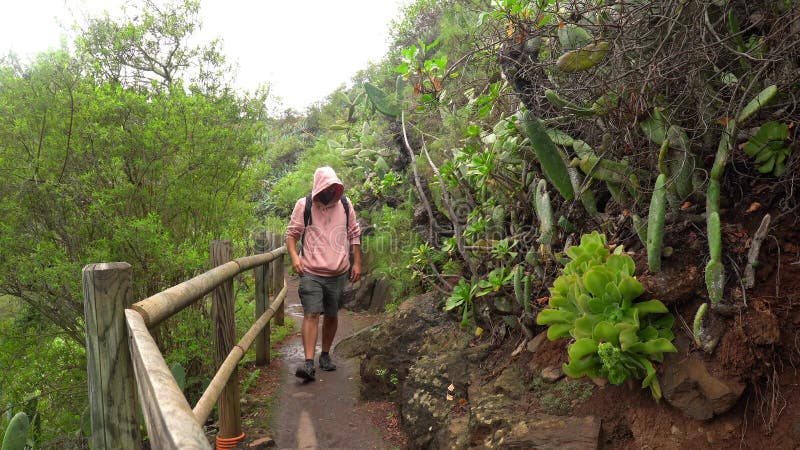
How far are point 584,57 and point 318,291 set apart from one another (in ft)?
8.99

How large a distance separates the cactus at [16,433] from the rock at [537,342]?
8.84 ft

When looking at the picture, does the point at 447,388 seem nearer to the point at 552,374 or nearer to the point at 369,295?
the point at 552,374

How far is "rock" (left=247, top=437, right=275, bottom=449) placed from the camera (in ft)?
10.3

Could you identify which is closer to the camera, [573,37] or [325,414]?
[573,37]

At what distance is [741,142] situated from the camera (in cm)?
241

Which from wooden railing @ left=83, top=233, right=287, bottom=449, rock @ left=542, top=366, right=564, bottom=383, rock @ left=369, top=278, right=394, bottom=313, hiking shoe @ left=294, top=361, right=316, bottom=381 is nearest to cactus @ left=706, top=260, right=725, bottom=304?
rock @ left=542, top=366, right=564, bottom=383

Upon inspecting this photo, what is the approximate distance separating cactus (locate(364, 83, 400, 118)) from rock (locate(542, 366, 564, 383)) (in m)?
4.68

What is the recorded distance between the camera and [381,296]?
7.18 meters

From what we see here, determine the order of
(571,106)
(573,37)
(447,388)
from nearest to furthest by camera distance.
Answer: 1. (571,106)
2. (573,37)
3. (447,388)

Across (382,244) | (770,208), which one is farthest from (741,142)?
(382,244)

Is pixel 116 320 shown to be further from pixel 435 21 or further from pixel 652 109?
pixel 435 21

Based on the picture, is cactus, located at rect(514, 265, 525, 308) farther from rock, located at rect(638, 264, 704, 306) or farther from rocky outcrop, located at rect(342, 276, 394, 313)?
rocky outcrop, located at rect(342, 276, 394, 313)

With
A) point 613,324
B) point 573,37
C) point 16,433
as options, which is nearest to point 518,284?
point 613,324

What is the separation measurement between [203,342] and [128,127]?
1678 mm
